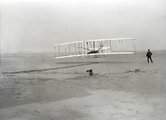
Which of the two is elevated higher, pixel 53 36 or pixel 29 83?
pixel 53 36

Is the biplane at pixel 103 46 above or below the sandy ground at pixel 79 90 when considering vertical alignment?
above

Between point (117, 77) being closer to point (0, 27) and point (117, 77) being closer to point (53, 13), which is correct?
point (53, 13)

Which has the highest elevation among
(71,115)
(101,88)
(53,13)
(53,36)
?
(53,13)

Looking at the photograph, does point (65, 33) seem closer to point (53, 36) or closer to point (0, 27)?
point (53, 36)

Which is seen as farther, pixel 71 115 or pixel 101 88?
pixel 101 88

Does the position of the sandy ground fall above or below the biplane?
below

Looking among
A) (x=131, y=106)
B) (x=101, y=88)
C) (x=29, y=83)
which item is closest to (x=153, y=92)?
(x=131, y=106)

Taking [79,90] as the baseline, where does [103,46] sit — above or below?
above
